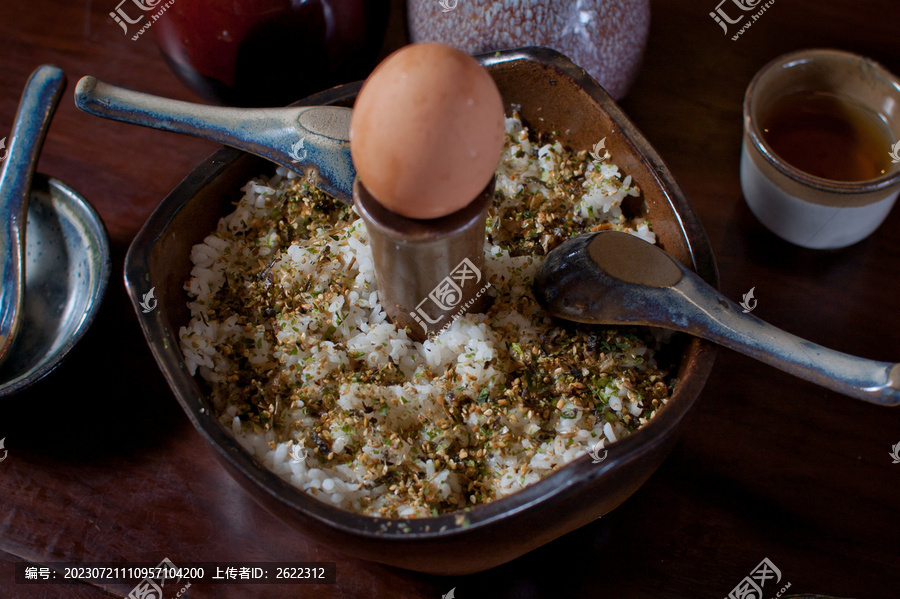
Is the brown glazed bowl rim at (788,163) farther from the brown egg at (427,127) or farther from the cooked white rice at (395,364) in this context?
the brown egg at (427,127)

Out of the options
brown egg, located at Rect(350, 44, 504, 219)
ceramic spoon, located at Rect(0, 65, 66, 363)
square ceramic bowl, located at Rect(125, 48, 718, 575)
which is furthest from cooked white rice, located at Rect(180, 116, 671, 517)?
ceramic spoon, located at Rect(0, 65, 66, 363)

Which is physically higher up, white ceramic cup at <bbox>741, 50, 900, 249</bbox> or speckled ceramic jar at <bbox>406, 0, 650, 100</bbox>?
speckled ceramic jar at <bbox>406, 0, 650, 100</bbox>

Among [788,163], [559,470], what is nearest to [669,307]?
[559,470]

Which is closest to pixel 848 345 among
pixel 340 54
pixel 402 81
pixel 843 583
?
pixel 843 583

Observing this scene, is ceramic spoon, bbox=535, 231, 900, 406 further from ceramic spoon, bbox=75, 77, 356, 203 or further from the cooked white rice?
ceramic spoon, bbox=75, 77, 356, 203

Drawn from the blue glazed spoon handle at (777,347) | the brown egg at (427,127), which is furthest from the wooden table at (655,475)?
the brown egg at (427,127)

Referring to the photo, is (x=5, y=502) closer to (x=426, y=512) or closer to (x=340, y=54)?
(x=426, y=512)

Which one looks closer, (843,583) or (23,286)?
(843,583)
